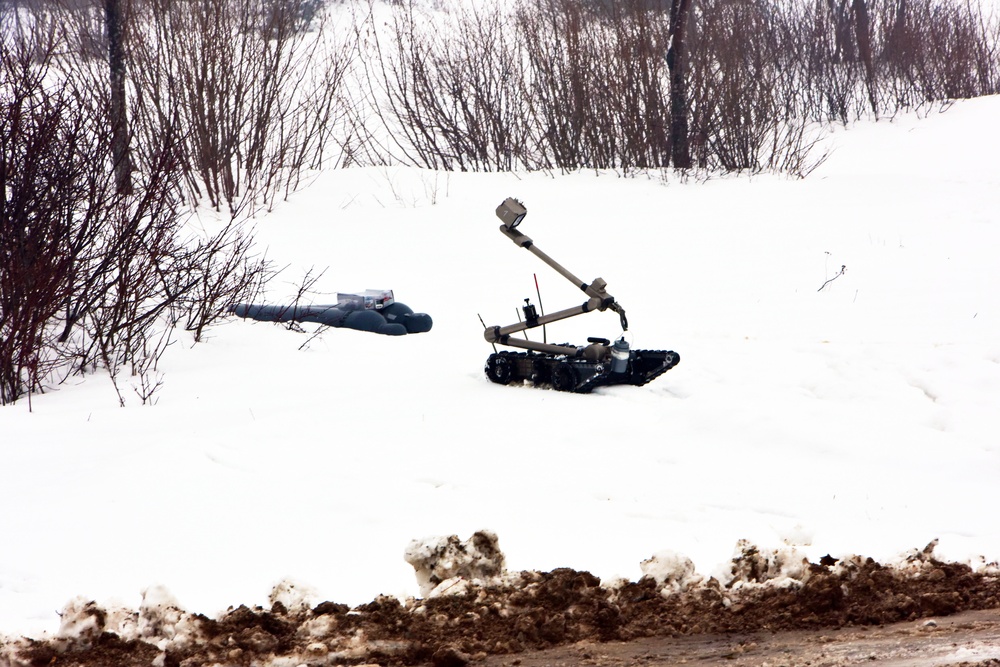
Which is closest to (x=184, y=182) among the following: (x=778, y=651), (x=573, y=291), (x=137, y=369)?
(x=573, y=291)

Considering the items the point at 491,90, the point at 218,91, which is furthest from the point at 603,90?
the point at 218,91

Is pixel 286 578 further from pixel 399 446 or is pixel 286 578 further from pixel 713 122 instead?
pixel 713 122

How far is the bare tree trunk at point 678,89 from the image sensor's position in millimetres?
14875

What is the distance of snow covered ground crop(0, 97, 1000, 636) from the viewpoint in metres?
4.02

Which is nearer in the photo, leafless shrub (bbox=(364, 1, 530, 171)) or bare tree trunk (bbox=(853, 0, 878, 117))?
leafless shrub (bbox=(364, 1, 530, 171))

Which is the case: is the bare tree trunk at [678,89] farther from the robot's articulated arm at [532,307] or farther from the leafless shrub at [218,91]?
the robot's articulated arm at [532,307]

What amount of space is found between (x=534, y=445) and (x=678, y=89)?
1096 cm

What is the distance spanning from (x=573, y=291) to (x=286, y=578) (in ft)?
24.8

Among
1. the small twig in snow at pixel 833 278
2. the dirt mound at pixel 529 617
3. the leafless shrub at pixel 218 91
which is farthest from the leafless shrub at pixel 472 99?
the dirt mound at pixel 529 617

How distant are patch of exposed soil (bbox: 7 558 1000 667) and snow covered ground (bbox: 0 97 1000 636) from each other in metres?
0.21

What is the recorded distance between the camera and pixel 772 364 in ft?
23.1

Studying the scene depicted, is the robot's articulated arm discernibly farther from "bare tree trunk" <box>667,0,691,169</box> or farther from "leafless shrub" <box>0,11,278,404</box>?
"bare tree trunk" <box>667,0,691,169</box>

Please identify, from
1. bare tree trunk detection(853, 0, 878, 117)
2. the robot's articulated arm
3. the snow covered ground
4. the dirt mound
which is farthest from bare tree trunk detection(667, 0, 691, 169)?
the dirt mound

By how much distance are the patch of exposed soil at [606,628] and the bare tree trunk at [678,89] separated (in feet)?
39.8
